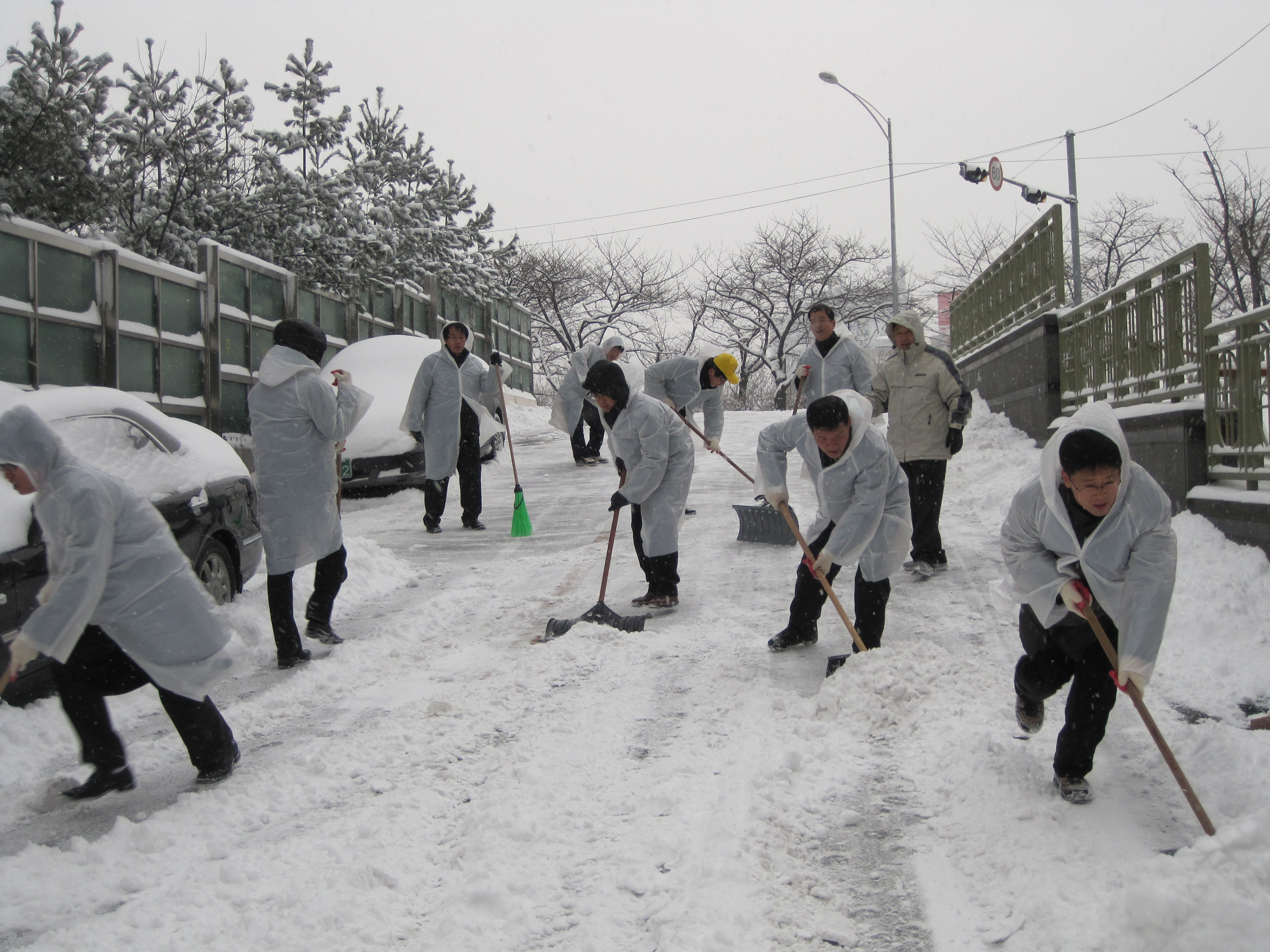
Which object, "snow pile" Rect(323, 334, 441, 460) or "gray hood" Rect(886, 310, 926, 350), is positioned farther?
"snow pile" Rect(323, 334, 441, 460)

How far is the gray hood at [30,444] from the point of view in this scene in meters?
2.98

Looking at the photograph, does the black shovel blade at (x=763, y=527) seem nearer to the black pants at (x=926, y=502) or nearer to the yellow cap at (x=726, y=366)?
the yellow cap at (x=726, y=366)

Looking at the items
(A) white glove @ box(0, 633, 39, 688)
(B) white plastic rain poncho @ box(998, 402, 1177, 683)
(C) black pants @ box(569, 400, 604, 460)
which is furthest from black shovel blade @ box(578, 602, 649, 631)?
(C) black pants @ box(569, 400, 604, 460)

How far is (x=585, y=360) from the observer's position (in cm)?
1086

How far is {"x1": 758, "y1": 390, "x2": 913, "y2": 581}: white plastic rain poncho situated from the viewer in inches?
176

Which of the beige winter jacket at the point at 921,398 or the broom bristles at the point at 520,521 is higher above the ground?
the beige winter jacket at the point at 921,398

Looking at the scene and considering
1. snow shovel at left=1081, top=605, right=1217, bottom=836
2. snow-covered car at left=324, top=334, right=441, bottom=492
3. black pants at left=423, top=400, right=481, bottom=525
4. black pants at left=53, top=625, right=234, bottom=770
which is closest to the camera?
snow shovel at left=1081, top=605, right=1217, bottom=836

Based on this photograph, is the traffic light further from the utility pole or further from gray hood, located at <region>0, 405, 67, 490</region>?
gray hood, located at <region>0, 405, 67, 490</region>

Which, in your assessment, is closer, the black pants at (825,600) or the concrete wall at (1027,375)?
the black pants at (825,600)

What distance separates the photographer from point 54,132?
32.0 ft

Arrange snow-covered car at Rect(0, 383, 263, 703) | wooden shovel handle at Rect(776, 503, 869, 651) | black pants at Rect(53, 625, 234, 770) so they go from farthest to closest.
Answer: wooden shovel handle at Rect(776, 503, 869, 651) < snow-covered car at Rect(0, 383, 263, 703) < black pants at Rect(53, 625, 234, 770)

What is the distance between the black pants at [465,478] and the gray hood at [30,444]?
223 inches

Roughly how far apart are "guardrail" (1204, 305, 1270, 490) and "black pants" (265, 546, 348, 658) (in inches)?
196

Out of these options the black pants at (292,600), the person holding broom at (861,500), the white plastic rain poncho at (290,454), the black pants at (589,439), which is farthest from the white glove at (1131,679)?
the black pants at (589,439)
